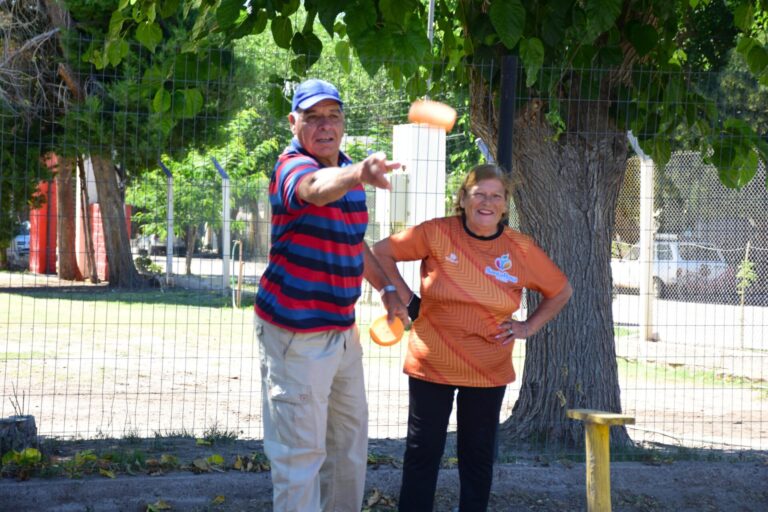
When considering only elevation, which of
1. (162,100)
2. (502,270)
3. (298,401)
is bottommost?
(298,401)

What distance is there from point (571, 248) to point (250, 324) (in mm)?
8356

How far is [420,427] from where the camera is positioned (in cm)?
441

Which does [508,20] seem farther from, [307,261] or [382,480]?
[382,480]

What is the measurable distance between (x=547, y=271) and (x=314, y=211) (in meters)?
1.37

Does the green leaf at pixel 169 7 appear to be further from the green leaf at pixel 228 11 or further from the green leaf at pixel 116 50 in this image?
the green leaf at pixel 228 11

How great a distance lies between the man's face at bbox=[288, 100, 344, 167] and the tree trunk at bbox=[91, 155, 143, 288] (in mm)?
5319

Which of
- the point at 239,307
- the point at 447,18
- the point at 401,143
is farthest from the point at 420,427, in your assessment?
the point at 239,307

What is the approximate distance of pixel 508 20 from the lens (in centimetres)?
521

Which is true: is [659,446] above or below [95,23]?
below

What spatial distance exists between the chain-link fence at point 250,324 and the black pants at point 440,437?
5.99 ft

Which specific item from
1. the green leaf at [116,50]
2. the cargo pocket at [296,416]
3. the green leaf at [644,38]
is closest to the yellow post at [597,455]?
the cargo pocket at [296,416]

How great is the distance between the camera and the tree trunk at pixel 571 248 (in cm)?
630

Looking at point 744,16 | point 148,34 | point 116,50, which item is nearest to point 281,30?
point 148,34

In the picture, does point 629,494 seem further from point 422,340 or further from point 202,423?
point 202,423
